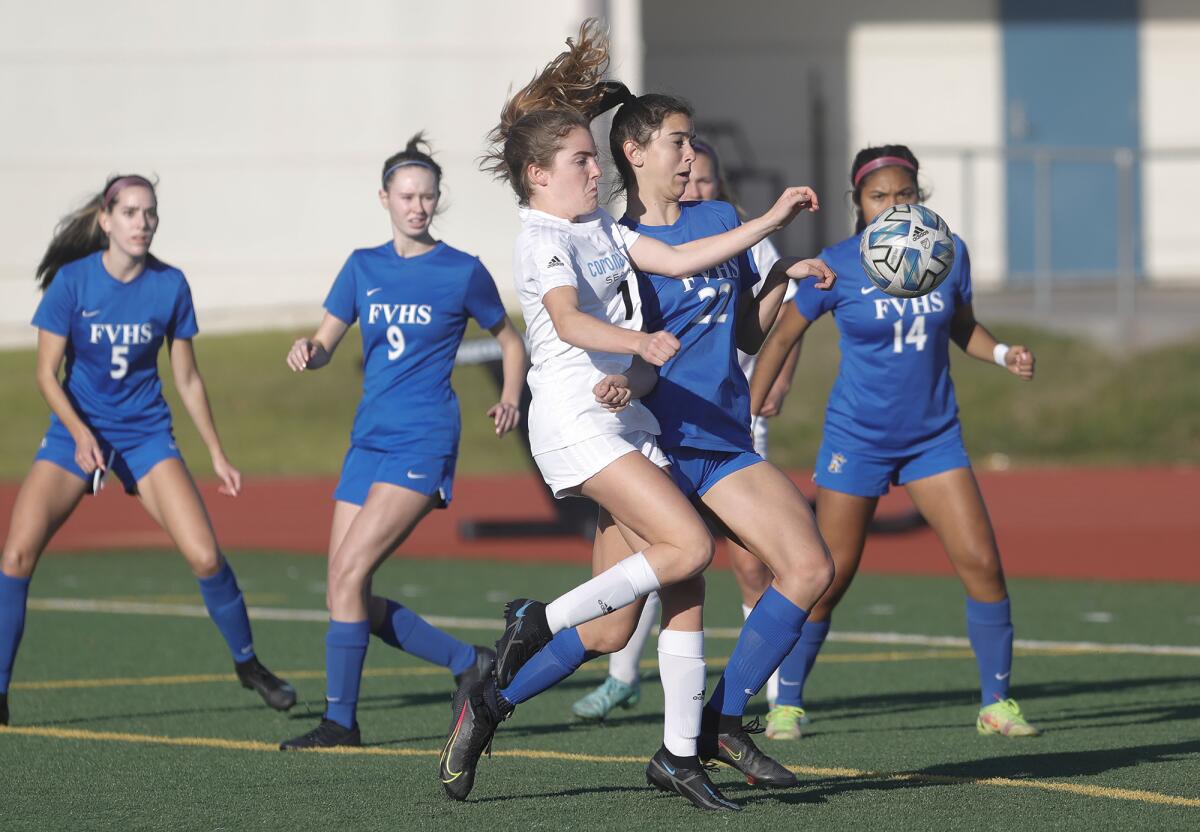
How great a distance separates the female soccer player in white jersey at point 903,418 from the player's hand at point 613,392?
1786 mm

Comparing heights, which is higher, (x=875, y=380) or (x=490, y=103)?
(x=490, y=103)

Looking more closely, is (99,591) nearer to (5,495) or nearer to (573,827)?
(5,495)

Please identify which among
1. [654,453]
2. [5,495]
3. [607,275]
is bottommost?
[5,495]

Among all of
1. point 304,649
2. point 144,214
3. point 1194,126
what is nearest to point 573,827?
point 144,214

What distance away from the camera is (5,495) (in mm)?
16250

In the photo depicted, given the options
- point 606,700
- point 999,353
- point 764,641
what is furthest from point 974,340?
point 764,641

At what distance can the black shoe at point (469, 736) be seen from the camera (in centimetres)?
535

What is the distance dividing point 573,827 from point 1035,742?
211 centimetres

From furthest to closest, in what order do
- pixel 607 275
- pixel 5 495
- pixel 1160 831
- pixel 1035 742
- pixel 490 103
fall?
pixel 490 103, pixel 5 495, pixel 1035 742, pixel 607 275, pixel 1160 831

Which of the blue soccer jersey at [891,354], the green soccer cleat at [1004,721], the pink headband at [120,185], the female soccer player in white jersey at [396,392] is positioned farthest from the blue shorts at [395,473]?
the green soccer cleat at [1004,721]

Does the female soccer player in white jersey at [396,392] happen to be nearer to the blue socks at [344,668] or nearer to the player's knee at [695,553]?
the blue socks at [344,668]

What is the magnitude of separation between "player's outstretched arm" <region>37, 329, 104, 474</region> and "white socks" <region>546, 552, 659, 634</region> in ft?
8.24

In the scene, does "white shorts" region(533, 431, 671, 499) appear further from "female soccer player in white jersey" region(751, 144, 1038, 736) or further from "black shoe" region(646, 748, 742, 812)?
"female soccer player in white jersey" region(751, 144, 1038, 736)

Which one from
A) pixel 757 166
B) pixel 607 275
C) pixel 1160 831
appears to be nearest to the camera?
pixel 1160 831
